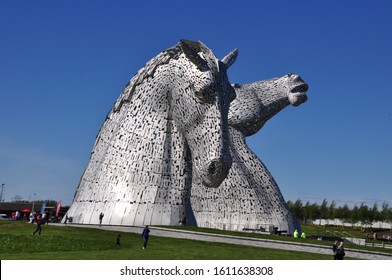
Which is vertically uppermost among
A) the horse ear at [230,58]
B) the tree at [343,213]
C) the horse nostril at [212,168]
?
the horse ear at [230,58]

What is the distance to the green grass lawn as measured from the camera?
1722cm

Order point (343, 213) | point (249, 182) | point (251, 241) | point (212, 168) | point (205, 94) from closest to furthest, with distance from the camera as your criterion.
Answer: point (212, 168), point (205, 94), point (251, 241), point (249, 182), point (343, 213)

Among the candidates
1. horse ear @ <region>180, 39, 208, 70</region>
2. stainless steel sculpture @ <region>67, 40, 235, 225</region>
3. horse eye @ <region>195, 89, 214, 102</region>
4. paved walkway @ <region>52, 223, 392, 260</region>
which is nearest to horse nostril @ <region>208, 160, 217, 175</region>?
stainless steel sculpture @ <region>67, 40, 235, 225</region>

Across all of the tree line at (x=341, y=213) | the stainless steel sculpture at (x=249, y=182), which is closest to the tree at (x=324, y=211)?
the tree line at (x=341, y=213)

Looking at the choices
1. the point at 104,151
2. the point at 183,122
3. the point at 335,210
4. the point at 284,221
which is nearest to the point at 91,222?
the point at 104,151

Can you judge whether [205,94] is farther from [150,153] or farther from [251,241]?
[251,241]

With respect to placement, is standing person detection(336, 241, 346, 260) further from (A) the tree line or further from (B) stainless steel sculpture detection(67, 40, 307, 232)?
(A) the tree line

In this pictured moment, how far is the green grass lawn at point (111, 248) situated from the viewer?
56.5ft

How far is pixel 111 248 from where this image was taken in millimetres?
20000

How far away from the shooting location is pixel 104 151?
90.1 feet

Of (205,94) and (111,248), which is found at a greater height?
(205,94)

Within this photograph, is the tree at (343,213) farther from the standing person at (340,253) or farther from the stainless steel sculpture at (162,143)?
the standing person at (340,253)

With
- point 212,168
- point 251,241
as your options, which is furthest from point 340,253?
point 212,168

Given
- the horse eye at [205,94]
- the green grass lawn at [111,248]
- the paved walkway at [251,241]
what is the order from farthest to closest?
1. the horse eye at [205,94]
2. the paved walkway at [251,241]
3. the green grass lawn at [111,248]
